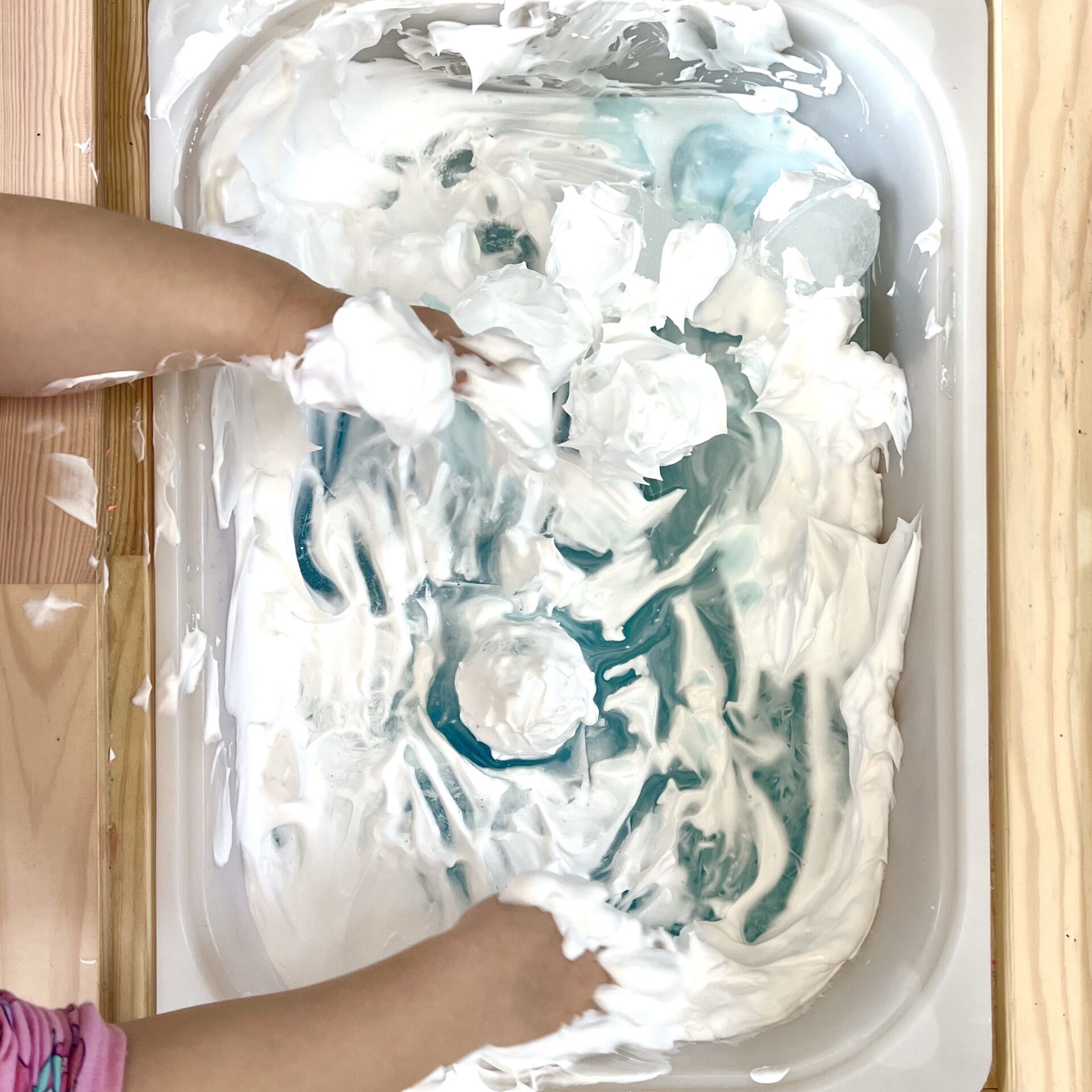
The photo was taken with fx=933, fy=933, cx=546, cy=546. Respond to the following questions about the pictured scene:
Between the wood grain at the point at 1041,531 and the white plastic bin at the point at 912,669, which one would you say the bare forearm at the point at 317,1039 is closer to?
the white plastic bin at the point at 912,669

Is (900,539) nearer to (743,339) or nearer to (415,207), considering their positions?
(743,339)

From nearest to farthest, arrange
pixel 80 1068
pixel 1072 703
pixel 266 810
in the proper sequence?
pixel 80 1068 < pixel 1072 703 < pixel 266 810

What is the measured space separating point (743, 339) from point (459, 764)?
18.3 inches

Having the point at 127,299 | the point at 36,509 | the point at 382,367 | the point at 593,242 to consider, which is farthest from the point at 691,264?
the point at 36,509

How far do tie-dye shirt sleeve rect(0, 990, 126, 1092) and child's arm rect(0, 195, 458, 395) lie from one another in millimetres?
430

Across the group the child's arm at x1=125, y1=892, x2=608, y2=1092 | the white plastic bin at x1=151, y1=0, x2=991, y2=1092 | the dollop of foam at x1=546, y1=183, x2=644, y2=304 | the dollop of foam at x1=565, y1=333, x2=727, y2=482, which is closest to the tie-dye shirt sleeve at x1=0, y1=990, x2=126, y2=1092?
the child's arm at x1=125, y1=892, x2=608, y2=1092

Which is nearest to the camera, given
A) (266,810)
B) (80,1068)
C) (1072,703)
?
(80,1068)

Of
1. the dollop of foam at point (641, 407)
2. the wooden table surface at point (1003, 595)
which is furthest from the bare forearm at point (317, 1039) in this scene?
the dollop of foam at point (641, 407)

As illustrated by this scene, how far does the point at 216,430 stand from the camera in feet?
2.54

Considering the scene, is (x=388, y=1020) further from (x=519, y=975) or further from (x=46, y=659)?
(x=46, y=659)

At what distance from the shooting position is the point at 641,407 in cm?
80

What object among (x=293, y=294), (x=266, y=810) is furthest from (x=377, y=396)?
(x=266, y=810)

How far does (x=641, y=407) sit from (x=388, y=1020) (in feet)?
1.71

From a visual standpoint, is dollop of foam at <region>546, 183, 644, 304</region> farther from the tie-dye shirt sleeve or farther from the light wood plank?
the tie-dye shirt sleeve
